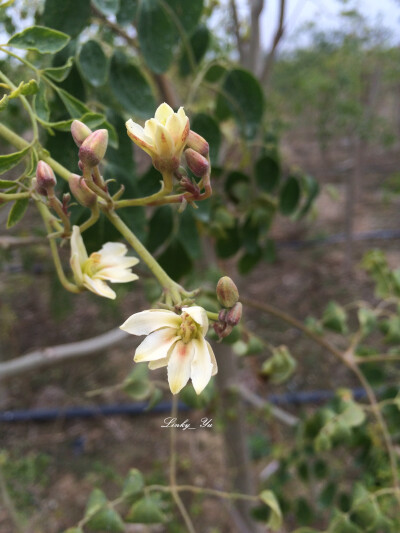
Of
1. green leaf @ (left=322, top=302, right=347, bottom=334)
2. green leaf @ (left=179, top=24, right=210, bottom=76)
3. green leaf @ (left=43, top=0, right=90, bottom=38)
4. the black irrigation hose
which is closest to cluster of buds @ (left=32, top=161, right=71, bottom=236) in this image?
green leaf @ (left=43, top=0, right=90, bottom=38)

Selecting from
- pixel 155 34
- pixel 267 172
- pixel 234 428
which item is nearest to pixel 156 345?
pixel 155 34

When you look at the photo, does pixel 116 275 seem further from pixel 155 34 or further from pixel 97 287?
pixel 155 34

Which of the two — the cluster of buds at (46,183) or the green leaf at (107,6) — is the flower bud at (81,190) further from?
the green leaf at (107,6)

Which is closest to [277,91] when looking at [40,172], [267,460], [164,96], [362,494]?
[267,460]

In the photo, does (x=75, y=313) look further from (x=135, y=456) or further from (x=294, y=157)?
(x=294, y=157)

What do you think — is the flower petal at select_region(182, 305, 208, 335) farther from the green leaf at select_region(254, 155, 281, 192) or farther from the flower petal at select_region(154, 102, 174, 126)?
the green leaf at select_region(254, 155, 281, 192)
